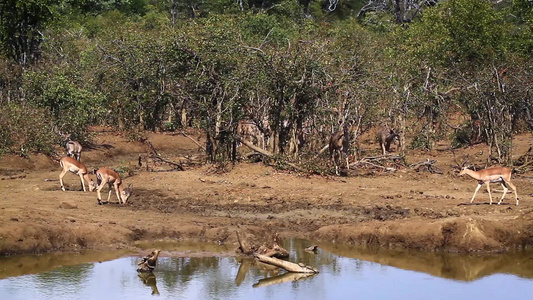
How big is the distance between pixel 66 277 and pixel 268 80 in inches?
390

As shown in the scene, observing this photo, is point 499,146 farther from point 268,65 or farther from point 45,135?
point 45,135

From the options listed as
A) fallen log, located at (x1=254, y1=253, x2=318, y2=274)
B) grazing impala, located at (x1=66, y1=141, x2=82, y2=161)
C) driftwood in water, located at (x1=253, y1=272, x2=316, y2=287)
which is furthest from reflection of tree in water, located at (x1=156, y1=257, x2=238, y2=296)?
grazing impala, located at (x1=66, y1=141, x2=82, y2=161)

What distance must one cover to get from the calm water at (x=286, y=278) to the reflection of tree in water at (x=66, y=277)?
0.05ft

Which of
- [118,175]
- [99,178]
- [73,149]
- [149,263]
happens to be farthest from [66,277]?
[73,149]

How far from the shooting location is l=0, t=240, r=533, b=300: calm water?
11.4 m

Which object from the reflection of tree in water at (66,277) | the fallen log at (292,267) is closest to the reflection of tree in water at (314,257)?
the fallen log at (292,267)

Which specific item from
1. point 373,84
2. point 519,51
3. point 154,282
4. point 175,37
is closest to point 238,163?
point 175,37

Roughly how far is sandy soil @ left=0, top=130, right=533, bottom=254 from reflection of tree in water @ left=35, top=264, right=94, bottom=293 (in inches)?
37.9

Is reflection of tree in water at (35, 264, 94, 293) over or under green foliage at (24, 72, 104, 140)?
under

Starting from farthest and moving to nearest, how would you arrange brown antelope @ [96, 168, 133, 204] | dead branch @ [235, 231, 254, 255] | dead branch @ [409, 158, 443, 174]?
dead branch @ [409, 158, 443, 174] < brown antelope @ [96, 168, 133, 204] < dead branch @ [235, 231, 254, 255]

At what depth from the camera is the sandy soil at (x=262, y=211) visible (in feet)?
45.5

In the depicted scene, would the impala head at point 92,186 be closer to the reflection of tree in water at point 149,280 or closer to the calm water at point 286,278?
the calm water at point 286,278

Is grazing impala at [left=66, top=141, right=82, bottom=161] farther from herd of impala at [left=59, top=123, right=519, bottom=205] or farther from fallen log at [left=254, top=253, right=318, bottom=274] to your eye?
fallen log at [left=254, top=253, right=318, bottom=274]

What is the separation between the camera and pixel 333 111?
21.9m
